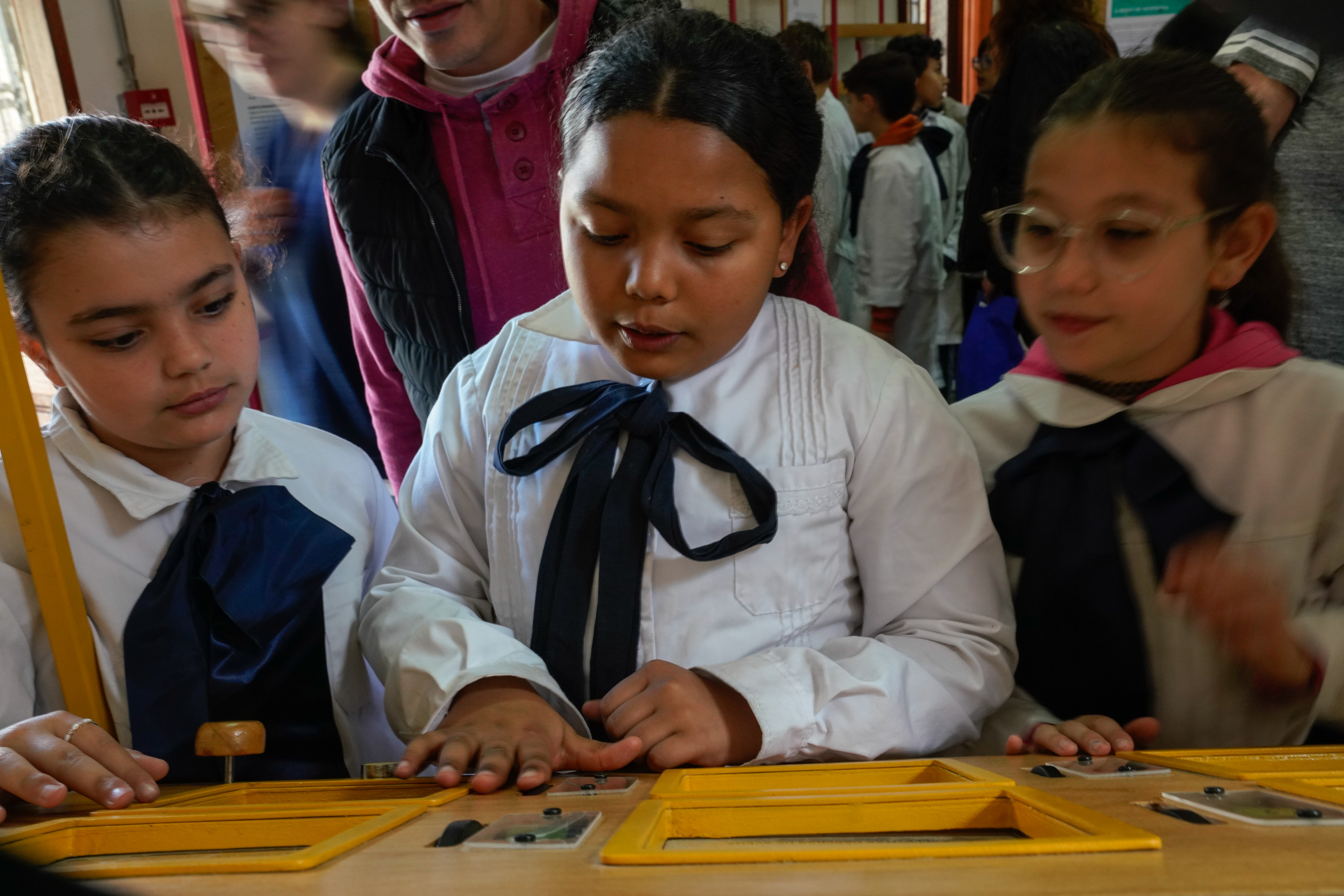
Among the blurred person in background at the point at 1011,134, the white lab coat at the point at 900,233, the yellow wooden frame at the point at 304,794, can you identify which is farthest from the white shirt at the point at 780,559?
the white lab coat at the point at 900,233

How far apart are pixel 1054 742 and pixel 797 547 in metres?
0.31

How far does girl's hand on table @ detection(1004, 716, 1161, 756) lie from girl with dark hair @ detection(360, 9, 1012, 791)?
0.25 feet

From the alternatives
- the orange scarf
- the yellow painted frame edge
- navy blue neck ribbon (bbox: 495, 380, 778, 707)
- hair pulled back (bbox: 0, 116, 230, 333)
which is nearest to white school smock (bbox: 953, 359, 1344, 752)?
navy blue neck ribbon (bbox: 495, 380, 778, 707)

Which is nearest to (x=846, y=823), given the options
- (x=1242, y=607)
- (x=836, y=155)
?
(x=1242, y=607)

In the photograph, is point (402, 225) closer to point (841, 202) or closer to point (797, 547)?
point (797, 547)

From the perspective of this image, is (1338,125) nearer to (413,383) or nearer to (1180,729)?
(1180,729)

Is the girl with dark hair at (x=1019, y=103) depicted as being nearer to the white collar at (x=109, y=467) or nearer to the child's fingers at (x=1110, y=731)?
the child's fingers at (x=1110, y=731)

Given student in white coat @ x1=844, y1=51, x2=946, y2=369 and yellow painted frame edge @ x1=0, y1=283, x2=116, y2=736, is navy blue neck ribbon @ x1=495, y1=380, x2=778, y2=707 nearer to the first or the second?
yellow painted frame edge @ x1=0, y1=283, x2=116, y2=736

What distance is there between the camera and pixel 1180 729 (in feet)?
3.55

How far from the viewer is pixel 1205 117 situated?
1032 mm

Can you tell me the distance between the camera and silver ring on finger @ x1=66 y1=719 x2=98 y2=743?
2.93 ft

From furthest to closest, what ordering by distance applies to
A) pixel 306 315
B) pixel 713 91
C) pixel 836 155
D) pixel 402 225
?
pixel 836 155
pixel 306 315
pixel 402 225
pixel 713 91

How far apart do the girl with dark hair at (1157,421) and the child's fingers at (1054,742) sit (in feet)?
0.17

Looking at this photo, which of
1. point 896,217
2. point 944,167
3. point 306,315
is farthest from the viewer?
point 944,167
